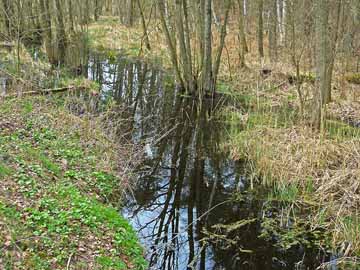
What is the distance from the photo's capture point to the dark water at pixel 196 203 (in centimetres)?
623

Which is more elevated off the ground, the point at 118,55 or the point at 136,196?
the point at 118,55

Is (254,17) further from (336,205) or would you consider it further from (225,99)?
(336,205)

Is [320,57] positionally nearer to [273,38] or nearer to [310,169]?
[310,169]

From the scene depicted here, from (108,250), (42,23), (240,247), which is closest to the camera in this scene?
(108,250)

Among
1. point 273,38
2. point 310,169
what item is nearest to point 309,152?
point 310,169

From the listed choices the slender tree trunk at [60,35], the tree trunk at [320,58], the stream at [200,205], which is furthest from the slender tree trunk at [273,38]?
the slender tree trunk at [60,35]

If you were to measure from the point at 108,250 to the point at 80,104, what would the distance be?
661 centimetres

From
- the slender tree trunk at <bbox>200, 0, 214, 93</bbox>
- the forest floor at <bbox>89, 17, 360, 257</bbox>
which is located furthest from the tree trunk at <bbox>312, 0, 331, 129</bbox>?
the slender tree trunk at <bbox>200, 0, 214, 93</bbox>

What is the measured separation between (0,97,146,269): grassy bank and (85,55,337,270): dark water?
1.84ft

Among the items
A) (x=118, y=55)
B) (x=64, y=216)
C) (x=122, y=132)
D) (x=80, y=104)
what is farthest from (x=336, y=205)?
(x=118, y=55)

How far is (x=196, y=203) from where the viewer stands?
26.0 ft

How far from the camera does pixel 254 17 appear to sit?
29.8 metres

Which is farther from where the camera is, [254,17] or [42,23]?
[254,17]

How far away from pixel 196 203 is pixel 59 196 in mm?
2679
